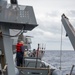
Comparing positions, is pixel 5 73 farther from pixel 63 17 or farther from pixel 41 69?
pixel 41 69

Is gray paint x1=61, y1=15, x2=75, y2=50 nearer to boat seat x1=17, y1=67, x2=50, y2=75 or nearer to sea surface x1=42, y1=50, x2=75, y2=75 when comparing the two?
sea surface x1=42, y1=50, x2=75, y2=75

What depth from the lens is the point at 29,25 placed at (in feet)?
48.1

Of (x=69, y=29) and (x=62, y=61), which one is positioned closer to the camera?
(x=69, y=29)

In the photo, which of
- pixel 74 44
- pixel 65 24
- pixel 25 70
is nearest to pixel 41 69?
pixel 25 70

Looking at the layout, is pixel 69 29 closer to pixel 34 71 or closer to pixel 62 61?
pixel 34 71

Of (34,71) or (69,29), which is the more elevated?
(69,29)

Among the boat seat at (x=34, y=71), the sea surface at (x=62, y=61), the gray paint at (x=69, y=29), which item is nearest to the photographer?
the gray paint at (x=69, y=29)

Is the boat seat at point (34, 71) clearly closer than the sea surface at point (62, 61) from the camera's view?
Yes

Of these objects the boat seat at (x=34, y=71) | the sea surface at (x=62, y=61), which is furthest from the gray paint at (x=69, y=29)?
the boat seat at (x=34, y=71)

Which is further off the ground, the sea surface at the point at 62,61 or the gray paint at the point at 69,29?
the gray paint at the point at 69,29

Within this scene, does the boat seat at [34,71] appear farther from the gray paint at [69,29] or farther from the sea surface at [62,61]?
the gray paint at [69,29]

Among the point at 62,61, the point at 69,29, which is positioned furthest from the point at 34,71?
the point at 62,61

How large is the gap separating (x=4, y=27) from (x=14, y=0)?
1373 mm

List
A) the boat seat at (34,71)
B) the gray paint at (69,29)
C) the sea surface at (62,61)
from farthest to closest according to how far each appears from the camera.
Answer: the sea surface at (62,61), the boat seat at (34,71), the gray paint at (69,29)
